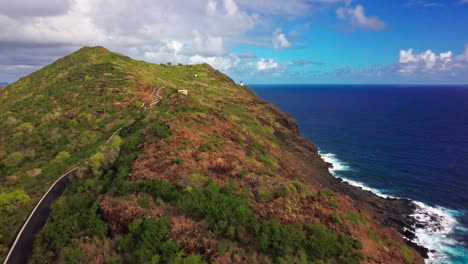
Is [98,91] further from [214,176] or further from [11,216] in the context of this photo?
[214,176]

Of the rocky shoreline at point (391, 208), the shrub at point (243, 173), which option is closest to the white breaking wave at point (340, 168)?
the rocky shoreline at point (391, 208)

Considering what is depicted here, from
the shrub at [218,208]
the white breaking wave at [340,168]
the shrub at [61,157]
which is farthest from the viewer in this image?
the white breaking wave at [340,168]

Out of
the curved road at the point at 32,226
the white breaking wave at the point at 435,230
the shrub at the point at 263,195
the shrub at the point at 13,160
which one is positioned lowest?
the white breaking wave at the point at 435,230

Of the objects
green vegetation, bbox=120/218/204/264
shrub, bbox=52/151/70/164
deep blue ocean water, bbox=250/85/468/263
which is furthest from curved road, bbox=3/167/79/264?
deep blue ocean water, bbox=250/85/468/263

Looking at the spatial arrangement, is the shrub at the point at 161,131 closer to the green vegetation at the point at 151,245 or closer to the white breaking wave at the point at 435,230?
the green vegetation at the point at 151,245

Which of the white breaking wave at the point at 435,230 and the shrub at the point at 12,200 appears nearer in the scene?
the shrub at the point at 12,200

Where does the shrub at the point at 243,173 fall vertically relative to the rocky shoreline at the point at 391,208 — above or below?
above

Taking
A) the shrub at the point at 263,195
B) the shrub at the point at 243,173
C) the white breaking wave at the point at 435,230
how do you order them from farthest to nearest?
1. the white breaking wave at the point at 435,230
2. the shrub at the point at 243,173
3. the shrub at the point at 263,195

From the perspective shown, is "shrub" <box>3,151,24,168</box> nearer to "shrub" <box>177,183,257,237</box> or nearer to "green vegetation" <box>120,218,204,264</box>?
"green vegetation" <box>120,218,204,264</box>
